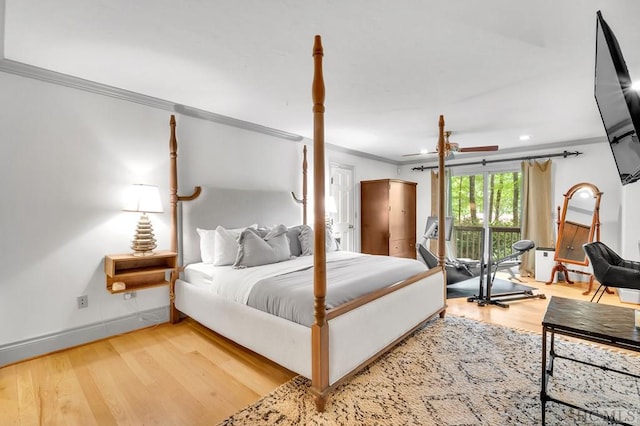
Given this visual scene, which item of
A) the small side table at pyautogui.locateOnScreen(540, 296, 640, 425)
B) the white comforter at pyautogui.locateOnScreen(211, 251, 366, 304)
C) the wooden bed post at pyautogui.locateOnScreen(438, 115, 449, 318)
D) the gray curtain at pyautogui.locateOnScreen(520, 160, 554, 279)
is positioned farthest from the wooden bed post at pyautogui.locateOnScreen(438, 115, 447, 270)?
the gray curtain at pyautogui.locateOnScreen(520, 160, 554, 279)

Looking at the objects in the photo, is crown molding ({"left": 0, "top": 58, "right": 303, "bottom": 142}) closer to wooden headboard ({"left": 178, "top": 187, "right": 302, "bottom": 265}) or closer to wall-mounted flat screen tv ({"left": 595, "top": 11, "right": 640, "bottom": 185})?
wooden headboard ({"left": 178, "top": 187, "right": 302, "bottom": 265})

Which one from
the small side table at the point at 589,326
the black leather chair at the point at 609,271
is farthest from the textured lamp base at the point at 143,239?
the black leather chair at the point at 609,271

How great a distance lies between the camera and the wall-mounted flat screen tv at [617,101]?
4.67 ft

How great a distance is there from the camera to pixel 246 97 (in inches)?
122

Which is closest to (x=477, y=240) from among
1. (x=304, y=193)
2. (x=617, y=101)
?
(x=304, y=193)

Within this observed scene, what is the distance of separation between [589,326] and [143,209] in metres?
3.38

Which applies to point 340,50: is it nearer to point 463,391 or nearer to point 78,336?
point 463,391

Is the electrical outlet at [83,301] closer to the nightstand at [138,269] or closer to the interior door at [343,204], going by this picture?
the nightstand at [138,269]

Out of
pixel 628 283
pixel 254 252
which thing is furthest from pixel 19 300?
pixel 628 283

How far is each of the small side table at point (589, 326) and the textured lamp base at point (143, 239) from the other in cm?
316

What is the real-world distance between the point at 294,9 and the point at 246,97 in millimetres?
1468

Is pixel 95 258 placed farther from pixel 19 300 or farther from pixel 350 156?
pixel 350 156

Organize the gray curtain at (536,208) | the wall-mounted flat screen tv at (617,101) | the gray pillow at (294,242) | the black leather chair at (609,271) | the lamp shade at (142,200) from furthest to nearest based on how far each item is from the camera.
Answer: the gray curtain at (536,208)
the gray pillow at (294,242)
the black leather chair at (609,271)
the lamp shade at (142,200)
the wall-mounted flat screen tv at (617,101)

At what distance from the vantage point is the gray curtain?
5215 mm
